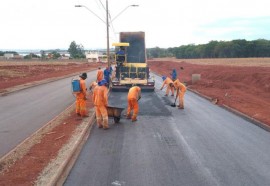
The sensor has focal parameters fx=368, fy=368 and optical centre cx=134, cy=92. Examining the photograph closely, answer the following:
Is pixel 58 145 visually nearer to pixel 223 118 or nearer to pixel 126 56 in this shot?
pixel 223 118

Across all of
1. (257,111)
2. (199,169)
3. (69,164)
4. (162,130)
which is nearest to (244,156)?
(199,169)

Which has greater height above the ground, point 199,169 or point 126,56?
point 126,56

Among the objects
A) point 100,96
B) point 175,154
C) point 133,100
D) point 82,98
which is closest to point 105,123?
point 100,96

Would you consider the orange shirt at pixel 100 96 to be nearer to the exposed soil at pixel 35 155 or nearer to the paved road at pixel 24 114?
the exposed soil at pixel 35 155

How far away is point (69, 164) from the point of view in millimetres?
8180

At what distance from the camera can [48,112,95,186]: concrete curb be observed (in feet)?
23.1

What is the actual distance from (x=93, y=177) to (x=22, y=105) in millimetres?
11574

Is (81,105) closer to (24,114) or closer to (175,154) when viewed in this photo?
(24,114)

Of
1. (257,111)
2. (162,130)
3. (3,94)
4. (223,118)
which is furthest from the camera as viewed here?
(3,94)

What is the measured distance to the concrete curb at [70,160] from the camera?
7028 millimetres

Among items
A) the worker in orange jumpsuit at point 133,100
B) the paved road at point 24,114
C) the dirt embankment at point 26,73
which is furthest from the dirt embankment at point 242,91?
the dirt embankment at point 26,73

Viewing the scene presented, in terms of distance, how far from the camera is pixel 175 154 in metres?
9.05

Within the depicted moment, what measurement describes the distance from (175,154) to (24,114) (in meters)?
8.25

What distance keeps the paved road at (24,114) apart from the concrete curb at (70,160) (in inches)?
67.6
